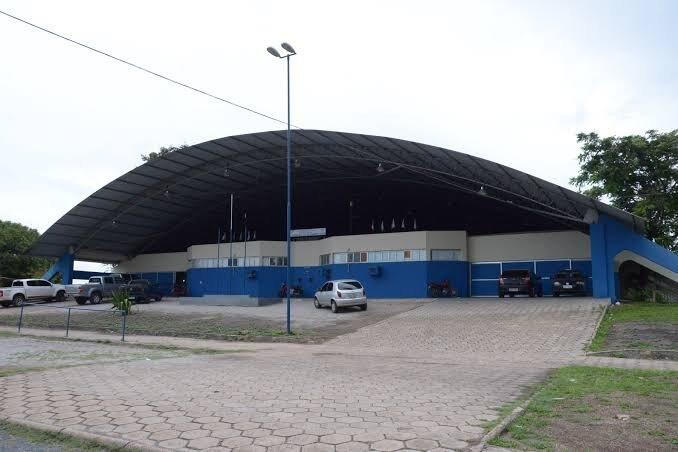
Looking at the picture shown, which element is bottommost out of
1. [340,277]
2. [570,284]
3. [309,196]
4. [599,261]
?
[570,284]

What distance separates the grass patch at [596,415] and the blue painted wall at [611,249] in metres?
18.3

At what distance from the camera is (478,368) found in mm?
10469

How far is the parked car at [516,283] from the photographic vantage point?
2814 centimetres

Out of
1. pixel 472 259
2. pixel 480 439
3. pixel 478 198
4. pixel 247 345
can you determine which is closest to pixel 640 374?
pixel 480 439

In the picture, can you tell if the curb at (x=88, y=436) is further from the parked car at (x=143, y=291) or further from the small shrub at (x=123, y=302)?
the parked car at (x=143, y=291)

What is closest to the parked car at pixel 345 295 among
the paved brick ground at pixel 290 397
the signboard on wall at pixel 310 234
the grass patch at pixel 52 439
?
the paved brick ground at pixel 290 397

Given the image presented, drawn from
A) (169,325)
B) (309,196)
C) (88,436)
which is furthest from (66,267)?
(88,436)

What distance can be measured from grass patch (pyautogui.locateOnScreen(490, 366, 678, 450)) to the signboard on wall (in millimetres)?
30108

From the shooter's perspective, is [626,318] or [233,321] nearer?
[626,318]

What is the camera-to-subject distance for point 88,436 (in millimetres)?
4762

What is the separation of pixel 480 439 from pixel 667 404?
2.97 m

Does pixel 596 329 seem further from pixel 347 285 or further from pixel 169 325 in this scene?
pixel 169 325

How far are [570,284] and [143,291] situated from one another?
27.2 meters

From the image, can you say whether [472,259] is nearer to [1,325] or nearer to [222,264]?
[222,264]
